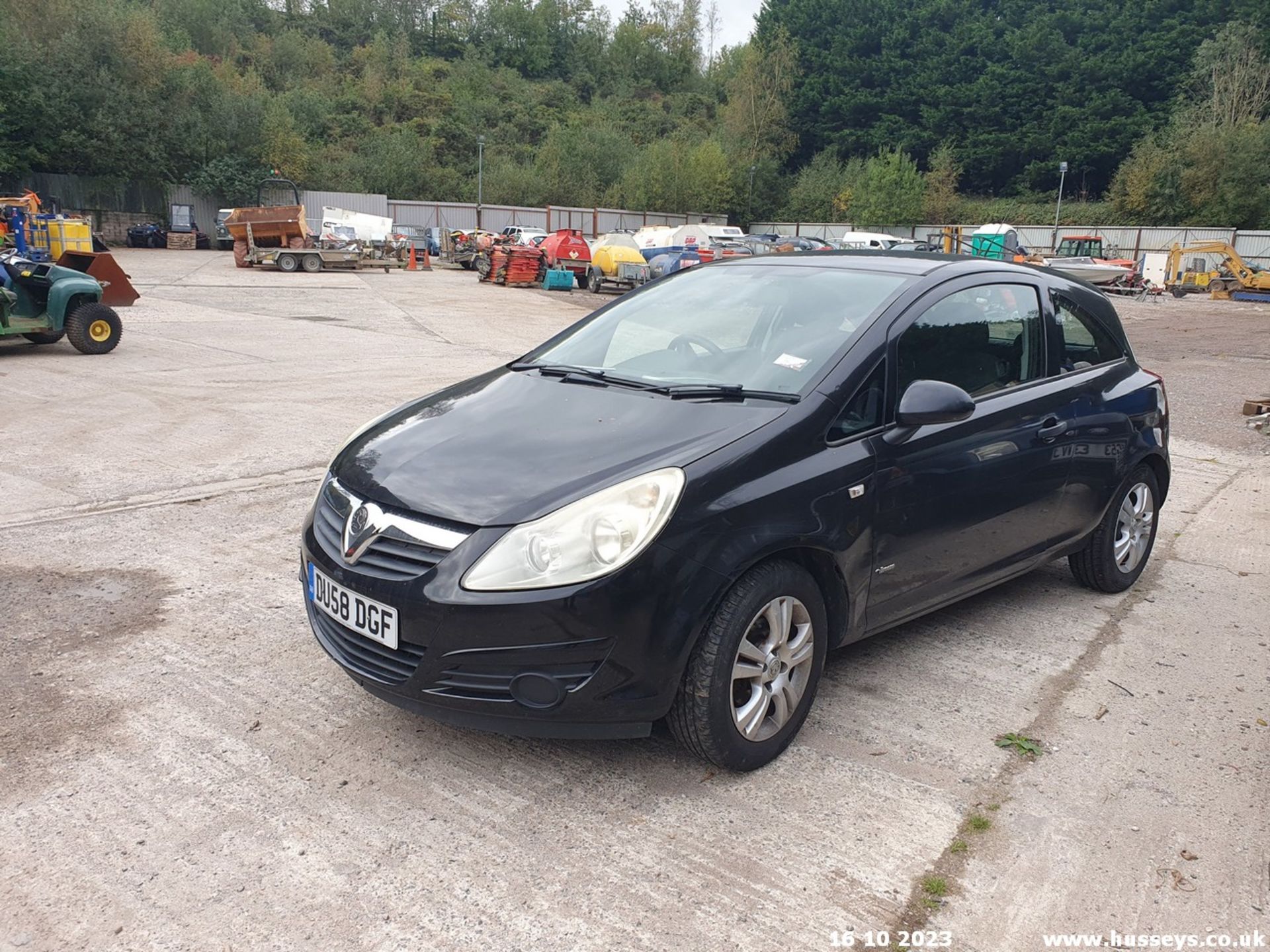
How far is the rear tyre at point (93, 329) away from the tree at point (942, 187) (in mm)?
62445

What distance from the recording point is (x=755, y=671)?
10.1 ft

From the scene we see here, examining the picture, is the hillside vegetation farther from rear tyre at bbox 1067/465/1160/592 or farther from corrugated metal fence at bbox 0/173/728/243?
rear tyre at bbox 1067/465/1160/592

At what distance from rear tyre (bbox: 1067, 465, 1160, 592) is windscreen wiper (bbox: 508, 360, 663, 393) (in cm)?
255

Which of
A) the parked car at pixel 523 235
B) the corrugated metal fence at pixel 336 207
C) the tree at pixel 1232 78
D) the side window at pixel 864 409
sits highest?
the tree at pixel 1232 78

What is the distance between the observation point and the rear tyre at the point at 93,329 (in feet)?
37.9

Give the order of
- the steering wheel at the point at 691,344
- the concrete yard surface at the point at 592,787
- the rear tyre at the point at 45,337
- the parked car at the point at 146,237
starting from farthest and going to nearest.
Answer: the parked car at the point at 146,237 < the rear tyre at the point at 45,337 < the steering wheel at the point at 691,344 < the concrete yard surface at the point at 592,787

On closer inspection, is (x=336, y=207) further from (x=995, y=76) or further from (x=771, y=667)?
(x=995, y=76)

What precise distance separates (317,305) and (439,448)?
1846cm

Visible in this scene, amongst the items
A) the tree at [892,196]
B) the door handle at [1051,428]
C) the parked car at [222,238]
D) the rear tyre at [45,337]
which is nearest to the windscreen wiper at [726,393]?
the door handle at [1051,428]

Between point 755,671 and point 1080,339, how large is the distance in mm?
2729

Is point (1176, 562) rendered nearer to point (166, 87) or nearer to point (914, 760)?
point (914, 760)

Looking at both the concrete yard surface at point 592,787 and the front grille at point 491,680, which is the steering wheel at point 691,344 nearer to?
the concrete yard surface at point 592,787

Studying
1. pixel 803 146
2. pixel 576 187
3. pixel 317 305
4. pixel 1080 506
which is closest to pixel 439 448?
pixel 1080 506

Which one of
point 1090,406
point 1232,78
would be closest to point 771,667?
point 1090,406
